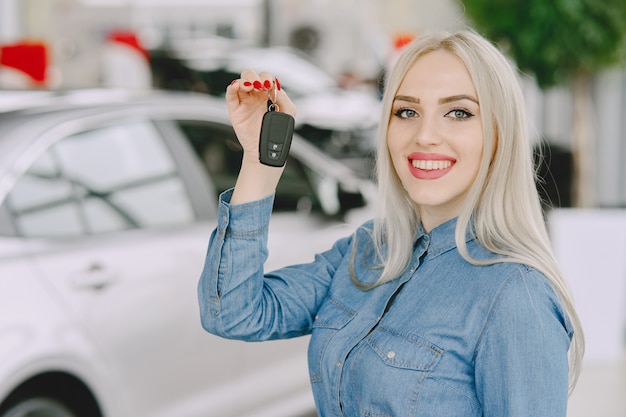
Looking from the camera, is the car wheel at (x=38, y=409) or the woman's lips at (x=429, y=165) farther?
the car wheel at (x=38, y=409)

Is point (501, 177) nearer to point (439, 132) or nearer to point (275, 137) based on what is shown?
point (439, 132)

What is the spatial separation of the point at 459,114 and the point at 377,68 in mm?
12968

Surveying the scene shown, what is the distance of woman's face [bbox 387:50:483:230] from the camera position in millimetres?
1923

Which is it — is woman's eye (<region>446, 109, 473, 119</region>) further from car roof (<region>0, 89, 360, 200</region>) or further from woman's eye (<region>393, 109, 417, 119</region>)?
car roof (<region>0, 89, 360, 200</region>)

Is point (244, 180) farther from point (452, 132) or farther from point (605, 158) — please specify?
point (605, 158)

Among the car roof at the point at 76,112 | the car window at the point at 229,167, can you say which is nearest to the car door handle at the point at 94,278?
the car roof at the point at 76,112

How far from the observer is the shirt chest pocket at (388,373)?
1788 mm

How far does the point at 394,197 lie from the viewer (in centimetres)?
214

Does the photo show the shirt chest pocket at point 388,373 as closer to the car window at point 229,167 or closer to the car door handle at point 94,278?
the car door handle at point 94,278

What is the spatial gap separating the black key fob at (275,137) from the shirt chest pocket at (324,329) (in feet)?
1.08

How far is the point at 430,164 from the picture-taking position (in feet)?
6.46

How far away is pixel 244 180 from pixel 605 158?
26.6 feet

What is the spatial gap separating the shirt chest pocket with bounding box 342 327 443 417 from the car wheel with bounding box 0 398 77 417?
1346 mm

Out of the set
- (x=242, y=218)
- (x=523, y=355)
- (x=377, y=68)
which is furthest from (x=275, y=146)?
(x=377, y=68)
